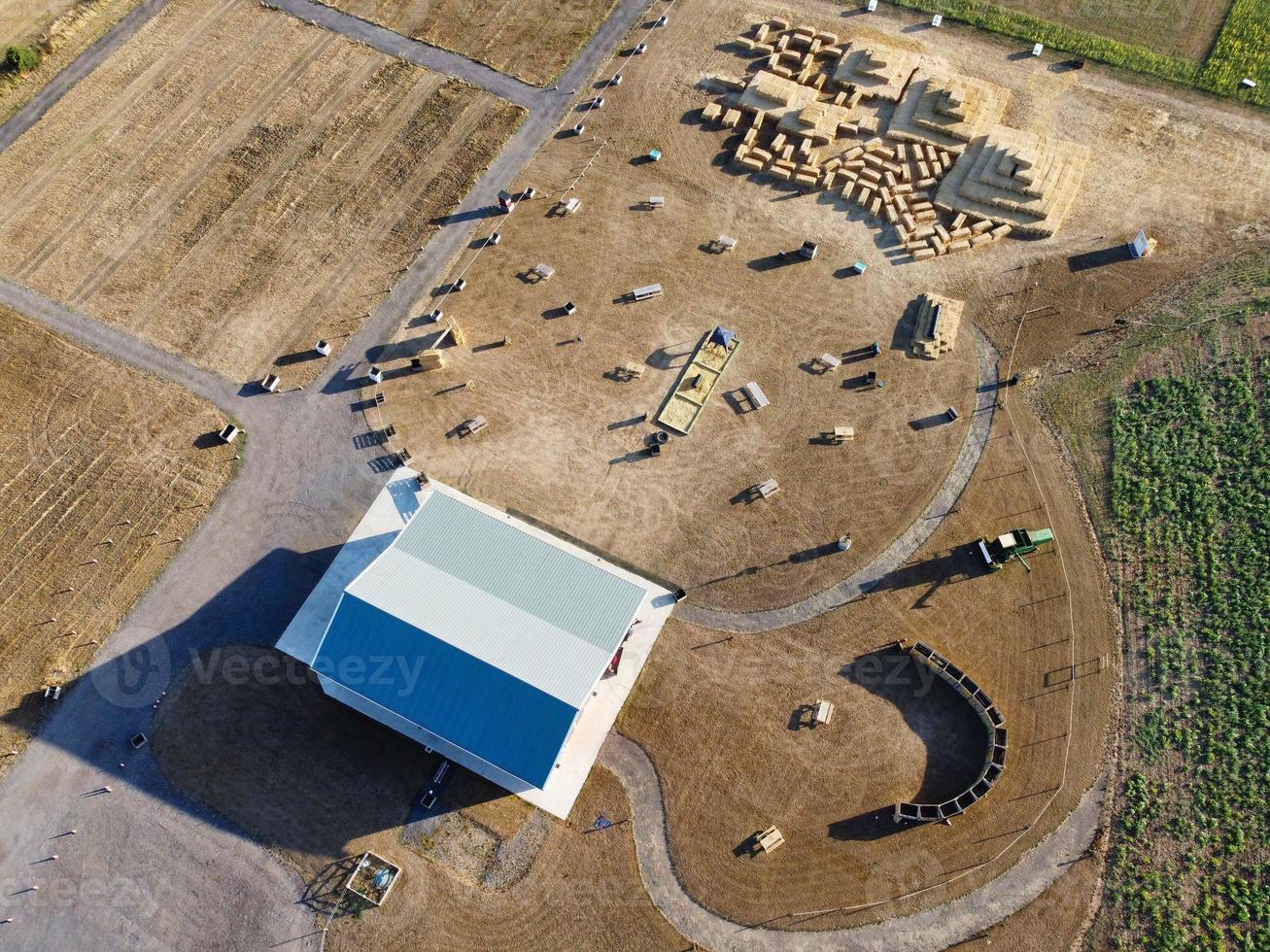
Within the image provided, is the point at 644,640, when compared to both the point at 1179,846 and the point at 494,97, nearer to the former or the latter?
the point at 1179,846

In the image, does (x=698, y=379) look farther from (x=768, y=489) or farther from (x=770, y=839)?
(x=770, y=839)

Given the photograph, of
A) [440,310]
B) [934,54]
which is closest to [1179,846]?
[440,310]

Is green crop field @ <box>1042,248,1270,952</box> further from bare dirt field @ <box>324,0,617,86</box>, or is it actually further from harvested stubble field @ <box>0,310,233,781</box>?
harvested stubble field @ <box>0,310,233,781</box>

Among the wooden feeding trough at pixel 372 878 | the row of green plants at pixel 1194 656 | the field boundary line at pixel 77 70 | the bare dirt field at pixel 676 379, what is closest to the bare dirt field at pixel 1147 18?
the bare dirt field at pixel 676 379

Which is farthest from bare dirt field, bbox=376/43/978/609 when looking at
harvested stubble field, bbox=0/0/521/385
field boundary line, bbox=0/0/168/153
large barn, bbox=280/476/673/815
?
field boundary line, bbox=0/0/168/153

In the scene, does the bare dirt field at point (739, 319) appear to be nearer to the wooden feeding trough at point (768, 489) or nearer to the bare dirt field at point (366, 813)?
the wooden feeding trough at point (768, 489)

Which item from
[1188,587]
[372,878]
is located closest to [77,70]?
[372,878]
